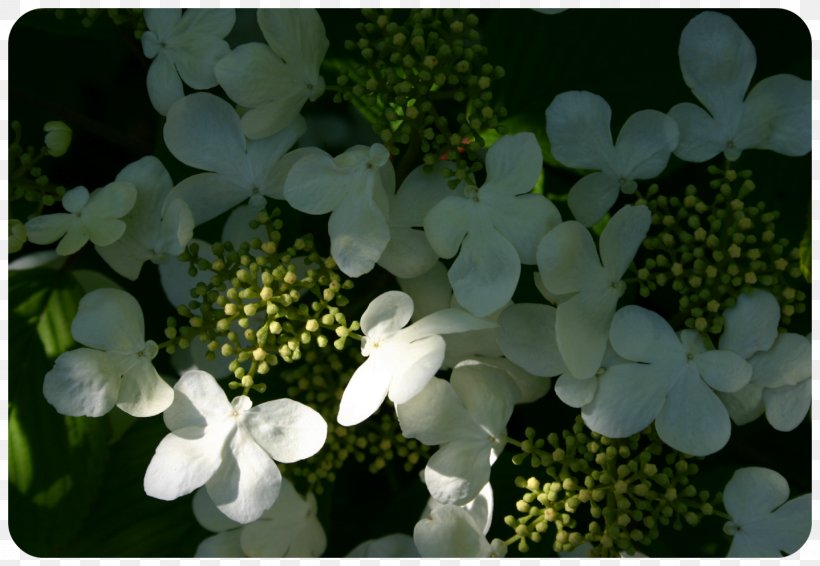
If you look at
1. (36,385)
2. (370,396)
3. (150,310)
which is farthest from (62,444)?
(370,396)

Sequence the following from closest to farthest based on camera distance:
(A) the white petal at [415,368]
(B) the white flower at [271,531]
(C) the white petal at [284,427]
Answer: (A) the white petal at [415,368], (C) the white petal at [284,427], (B) the white flower at [271,531]

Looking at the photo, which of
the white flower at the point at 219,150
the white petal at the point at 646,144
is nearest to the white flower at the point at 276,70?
the white flower at the point at 219,150

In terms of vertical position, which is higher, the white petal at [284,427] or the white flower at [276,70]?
the white flower at [276,70]

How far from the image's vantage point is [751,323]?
3.51ft

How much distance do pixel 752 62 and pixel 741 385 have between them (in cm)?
37

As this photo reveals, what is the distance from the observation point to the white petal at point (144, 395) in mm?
1099

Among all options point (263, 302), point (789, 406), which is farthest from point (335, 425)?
point (789, 406)

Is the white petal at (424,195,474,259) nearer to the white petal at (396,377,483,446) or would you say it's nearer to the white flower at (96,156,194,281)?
the white petal at (396,377,483,446)

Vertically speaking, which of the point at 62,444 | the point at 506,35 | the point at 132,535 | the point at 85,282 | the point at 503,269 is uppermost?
the point at 506,35

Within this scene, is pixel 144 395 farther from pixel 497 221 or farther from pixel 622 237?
pixel 622 237

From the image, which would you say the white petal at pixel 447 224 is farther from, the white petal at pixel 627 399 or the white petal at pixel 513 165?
the white petal at pixel 627 399

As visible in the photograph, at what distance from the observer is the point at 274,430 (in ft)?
3.56

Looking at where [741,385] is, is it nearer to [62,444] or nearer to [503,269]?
[503,269]

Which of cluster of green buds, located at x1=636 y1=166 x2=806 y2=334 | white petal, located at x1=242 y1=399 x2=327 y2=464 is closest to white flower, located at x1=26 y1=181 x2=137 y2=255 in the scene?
white petal, located at x1=242 y1=399 x2=327 y2=464
